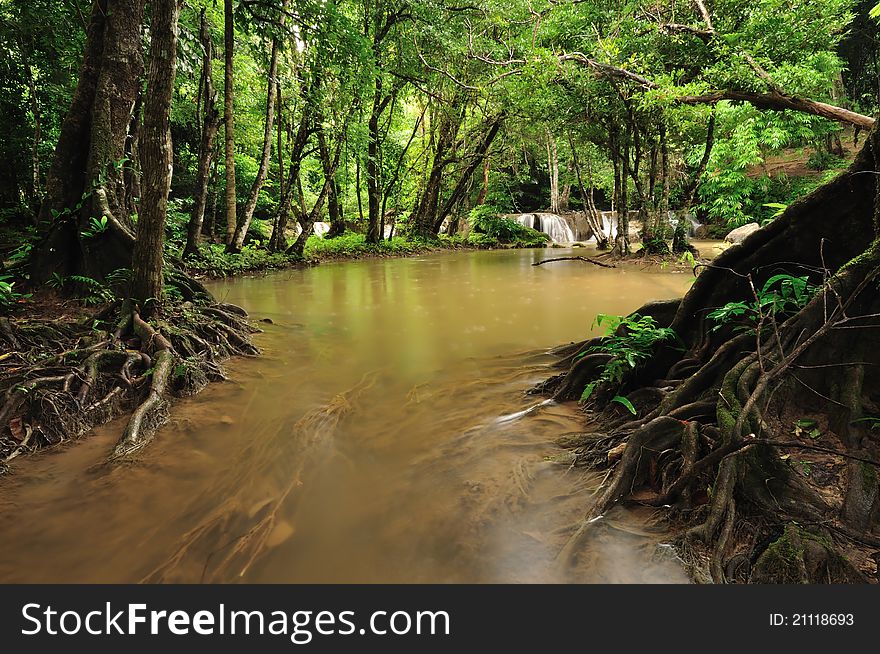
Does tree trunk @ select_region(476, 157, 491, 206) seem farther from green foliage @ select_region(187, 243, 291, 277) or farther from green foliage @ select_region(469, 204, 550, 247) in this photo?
green foliage @ select_region(187, 243, 291, 277)

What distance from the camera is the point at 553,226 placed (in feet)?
93.4

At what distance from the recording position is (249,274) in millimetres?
13305

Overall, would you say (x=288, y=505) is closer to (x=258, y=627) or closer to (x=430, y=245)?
(x=258, y=627)

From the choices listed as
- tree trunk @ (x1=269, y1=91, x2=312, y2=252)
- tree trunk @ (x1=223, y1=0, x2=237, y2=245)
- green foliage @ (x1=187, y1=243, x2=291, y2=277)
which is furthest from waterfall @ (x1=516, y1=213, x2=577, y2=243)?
tree trunk @ (x1=223, y1=0, x2=237, y2=245)

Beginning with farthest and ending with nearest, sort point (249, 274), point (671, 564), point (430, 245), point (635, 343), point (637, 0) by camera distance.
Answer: point (430, 245) < point (249, 274) < point (637, 0) < point (635, 343) < point (671, 564)

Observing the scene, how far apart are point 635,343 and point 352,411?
9.00 ft

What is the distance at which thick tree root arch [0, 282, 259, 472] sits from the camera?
3.24m

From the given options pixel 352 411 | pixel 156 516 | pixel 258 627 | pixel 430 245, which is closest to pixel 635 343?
pixel 352 411

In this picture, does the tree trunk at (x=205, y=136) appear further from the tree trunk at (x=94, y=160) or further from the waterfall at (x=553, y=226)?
the waterfall at (x=553, y=226)

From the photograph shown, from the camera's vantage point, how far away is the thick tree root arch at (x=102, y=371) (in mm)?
3236

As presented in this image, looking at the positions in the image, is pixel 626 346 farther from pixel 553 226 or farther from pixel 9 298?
pixel 553 226

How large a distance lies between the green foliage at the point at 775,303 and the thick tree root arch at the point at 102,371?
4.60 meters

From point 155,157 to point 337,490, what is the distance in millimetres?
4201

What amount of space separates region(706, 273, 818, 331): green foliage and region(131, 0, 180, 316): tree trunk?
5.64 metres
